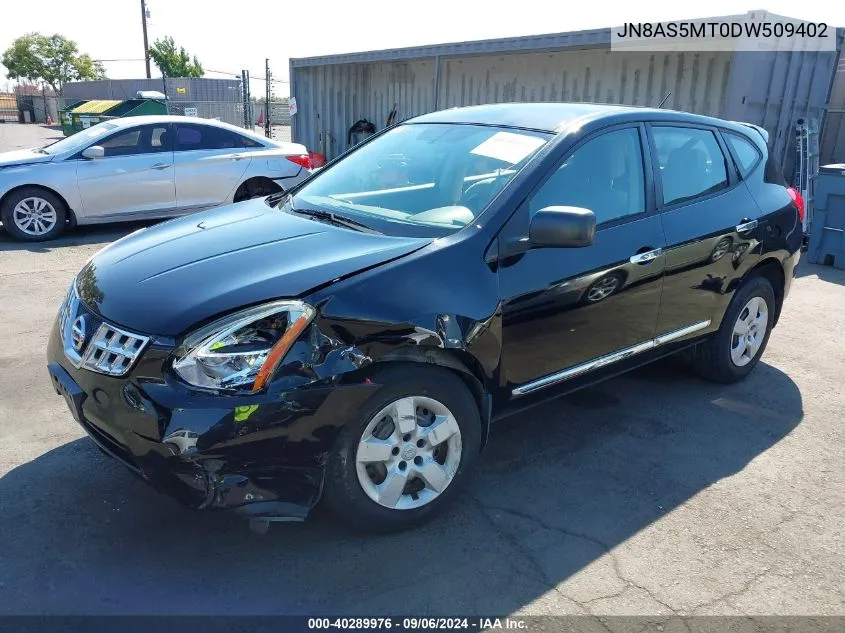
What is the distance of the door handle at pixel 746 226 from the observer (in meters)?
4.27

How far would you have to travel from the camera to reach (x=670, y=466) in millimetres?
3650

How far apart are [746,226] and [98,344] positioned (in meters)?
3.66

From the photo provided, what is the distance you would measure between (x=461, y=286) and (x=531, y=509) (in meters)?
1.10

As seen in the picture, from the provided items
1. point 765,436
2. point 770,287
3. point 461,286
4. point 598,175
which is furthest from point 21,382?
point 770,287

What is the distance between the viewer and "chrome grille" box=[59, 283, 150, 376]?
2.56 meters

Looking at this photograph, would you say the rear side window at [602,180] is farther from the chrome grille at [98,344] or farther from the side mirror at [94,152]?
the side mirror at [94,152]

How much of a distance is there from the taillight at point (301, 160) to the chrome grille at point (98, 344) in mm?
7334

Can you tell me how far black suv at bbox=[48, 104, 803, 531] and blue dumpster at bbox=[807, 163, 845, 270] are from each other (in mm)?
5096

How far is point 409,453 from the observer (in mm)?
2855

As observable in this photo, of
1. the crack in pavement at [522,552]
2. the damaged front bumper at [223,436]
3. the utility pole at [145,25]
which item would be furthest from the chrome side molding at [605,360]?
the utility pole at [145,25]

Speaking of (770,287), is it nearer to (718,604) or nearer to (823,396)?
(823,396)

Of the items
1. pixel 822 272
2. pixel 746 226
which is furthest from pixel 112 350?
pixel 822 272

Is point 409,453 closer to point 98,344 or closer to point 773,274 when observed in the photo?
point 98,344

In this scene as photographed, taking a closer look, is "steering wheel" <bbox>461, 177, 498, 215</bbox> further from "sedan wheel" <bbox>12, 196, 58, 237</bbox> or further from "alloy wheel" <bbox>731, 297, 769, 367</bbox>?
"sedan wheel" <bbox>12, 196, 58, 237</bbox>
